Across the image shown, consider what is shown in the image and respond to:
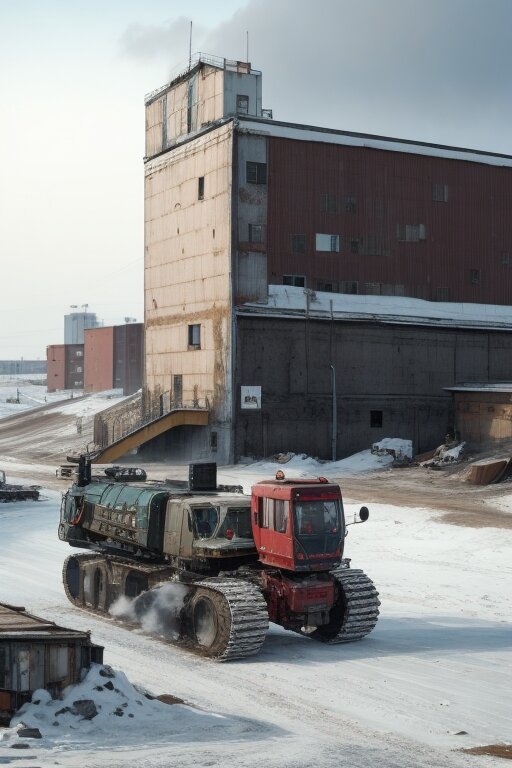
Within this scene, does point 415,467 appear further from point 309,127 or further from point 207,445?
point 309,127

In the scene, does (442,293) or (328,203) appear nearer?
(328,203)

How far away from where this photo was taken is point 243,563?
58.0 ft

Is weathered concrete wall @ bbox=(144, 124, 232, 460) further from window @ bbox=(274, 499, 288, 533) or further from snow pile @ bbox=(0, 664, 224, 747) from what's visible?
snow pile @ bbox=(0, 664, 224, 747)

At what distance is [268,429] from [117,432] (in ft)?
38.9

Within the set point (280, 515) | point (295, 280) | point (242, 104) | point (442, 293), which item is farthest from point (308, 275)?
point (280, 515)

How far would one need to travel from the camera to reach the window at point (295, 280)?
49094 mm

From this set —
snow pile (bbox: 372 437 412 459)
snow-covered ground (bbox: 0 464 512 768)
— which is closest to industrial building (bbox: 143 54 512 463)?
snow pile (bbox: 372 437 412 459)

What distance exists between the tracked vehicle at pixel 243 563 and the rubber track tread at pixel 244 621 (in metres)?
0.02

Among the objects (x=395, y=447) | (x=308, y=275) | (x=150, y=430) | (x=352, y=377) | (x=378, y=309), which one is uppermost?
(x=308, y=275)

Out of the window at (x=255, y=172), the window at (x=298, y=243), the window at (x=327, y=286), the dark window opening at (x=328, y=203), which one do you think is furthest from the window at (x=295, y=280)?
the window at (x=255, y=172)

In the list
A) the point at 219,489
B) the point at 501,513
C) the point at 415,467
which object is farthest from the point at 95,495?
the point at 415,467

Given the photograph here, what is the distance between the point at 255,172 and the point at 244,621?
35351 mm

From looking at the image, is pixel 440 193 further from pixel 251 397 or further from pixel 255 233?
pixel 251 397

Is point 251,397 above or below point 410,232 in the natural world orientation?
below
